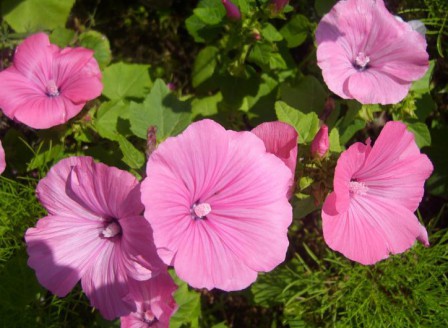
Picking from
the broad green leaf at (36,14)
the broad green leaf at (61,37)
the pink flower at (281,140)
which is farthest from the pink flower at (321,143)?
the broad green leaf at (36,14)

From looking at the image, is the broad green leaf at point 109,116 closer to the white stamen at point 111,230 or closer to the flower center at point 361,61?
the white stamen at point 111,230

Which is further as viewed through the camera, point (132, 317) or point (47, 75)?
point (47, 75)

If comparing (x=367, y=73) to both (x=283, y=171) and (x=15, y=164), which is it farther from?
(x=15, y=164)

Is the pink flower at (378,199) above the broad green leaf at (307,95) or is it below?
above

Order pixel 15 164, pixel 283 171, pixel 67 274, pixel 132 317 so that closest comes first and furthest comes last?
pixel 283 171, pixel 67 274, pixel 132 317, pixel 15 164

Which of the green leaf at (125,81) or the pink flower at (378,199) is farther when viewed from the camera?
the green leaf at (125,81)

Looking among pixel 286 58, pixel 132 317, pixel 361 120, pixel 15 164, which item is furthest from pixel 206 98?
pixel 132 317
